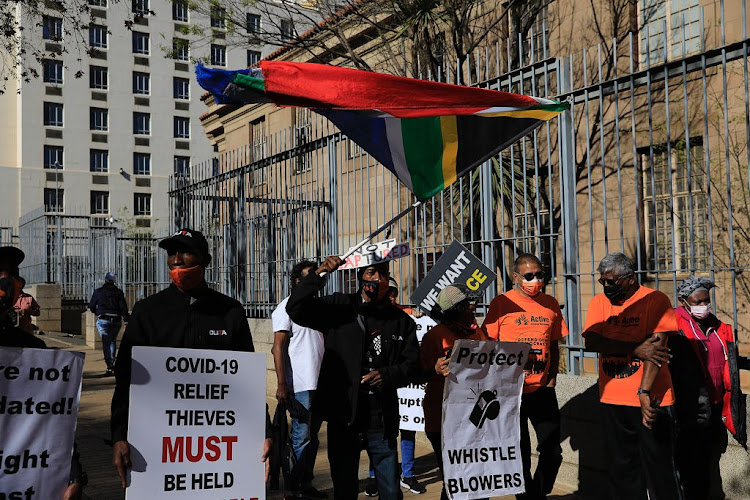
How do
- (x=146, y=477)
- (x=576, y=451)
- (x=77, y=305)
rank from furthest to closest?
(x=77, y=305), (x=576, y=451), (x=146, y=477)

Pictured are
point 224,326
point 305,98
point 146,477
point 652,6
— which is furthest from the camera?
point 652,6

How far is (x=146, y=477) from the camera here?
4.06 meters

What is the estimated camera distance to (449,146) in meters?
6.57

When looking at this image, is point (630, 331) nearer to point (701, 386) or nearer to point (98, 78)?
point (701, 386)

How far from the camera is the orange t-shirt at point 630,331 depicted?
5.43 meters

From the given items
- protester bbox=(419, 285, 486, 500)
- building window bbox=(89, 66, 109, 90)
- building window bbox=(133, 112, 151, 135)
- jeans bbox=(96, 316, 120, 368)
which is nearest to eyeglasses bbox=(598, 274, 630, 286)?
protester bbox=(419, 285, 486, 500)

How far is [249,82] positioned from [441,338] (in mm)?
2164

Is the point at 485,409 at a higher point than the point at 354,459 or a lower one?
higher

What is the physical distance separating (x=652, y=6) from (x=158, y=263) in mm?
12685

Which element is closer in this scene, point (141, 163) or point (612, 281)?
point (612, 281)

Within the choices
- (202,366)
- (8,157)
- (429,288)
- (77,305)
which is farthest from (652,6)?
(8,157)

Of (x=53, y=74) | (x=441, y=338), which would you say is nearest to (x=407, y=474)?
(x=441, y=338)

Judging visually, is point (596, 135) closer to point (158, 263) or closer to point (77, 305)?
point (158, 263)

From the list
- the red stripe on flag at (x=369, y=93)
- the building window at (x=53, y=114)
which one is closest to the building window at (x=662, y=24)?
the red stripe on flag at (x=369, y=93)
